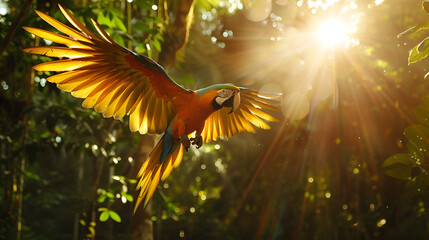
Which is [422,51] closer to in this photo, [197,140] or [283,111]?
[283,111]

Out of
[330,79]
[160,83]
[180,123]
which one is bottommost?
[180,123]

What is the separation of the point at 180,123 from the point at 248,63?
269cm

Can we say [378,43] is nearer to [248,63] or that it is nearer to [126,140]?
[248,63]

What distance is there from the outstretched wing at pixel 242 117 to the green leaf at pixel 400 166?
1.40 feet

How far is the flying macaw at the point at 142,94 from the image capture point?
1047 mm

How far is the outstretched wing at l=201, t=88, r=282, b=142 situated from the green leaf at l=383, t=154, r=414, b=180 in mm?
425

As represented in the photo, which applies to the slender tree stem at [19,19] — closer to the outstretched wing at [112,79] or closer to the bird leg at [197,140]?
the outstretched wing at [112,79]

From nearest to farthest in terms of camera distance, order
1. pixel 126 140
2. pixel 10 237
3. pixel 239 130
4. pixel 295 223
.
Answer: pixel 239 130 → pixel 10 237 → pixel 126 140 → pixel 295 223

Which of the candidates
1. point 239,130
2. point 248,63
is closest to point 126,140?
point 248,63

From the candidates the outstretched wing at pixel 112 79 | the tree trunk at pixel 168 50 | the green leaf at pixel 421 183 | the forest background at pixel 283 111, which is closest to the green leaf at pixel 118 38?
the forest background at pixel 283 111

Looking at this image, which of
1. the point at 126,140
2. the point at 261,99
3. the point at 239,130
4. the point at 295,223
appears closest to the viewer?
the point at 261,99

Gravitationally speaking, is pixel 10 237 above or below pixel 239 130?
below

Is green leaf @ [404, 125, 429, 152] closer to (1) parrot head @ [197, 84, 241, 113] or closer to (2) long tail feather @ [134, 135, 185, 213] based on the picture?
(1) parrot head @ [197, 84, 241, 113]

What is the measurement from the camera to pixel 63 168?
37.3 feet
